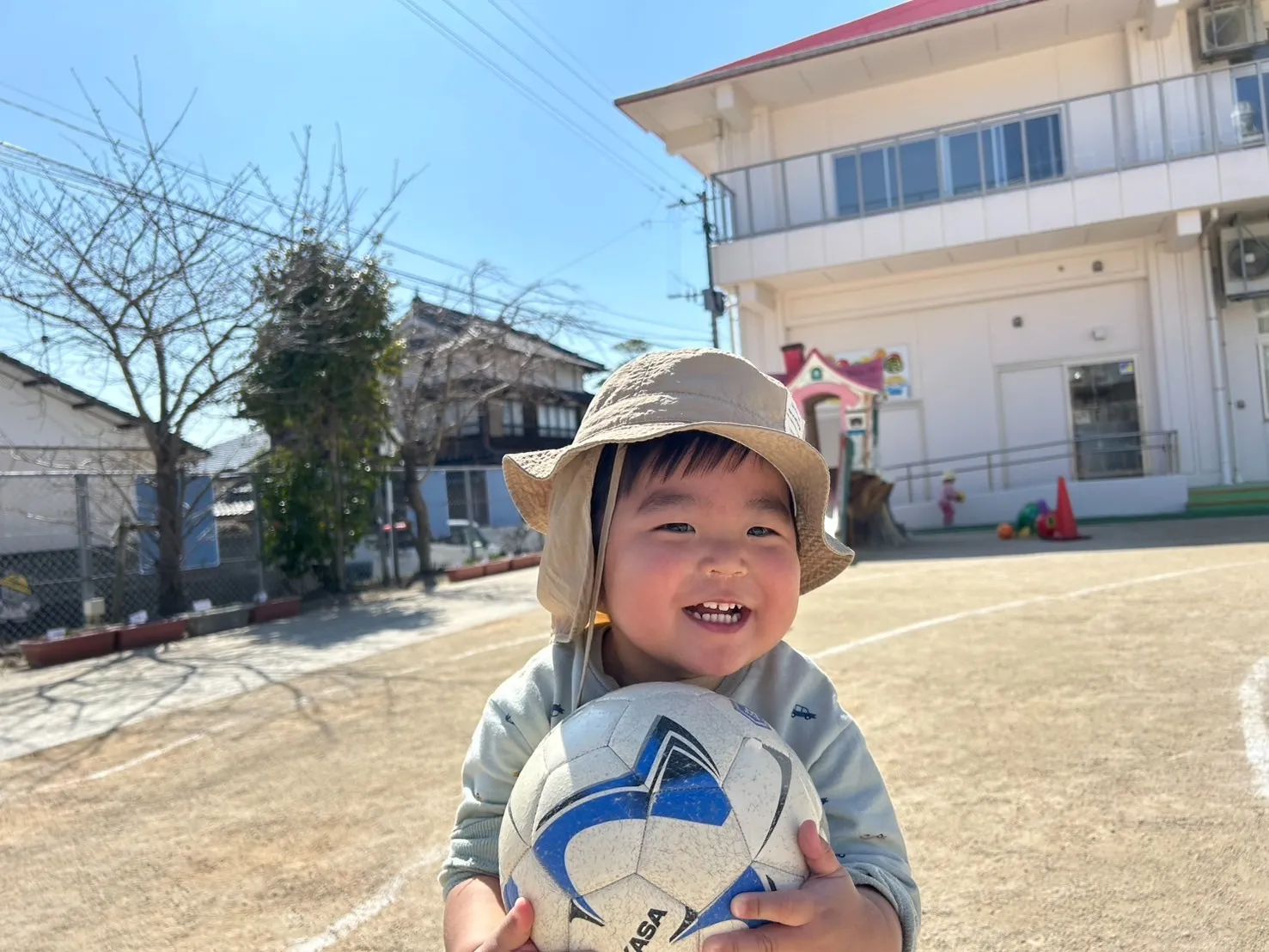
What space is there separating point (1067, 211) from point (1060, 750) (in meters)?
13.6

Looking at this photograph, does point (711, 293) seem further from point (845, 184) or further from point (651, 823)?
point (651, 823)

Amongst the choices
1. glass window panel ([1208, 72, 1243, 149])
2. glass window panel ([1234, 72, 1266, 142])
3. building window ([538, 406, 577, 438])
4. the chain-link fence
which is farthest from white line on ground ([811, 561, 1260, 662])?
building window ([538, 406, 577, 438])

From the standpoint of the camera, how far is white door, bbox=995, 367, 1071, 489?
16.8 metres

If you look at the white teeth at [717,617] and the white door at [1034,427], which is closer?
the white teeth at [717,617]

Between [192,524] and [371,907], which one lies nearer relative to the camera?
[371,907]

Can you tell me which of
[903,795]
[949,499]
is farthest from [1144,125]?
[903,795]

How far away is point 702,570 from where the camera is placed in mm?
1430

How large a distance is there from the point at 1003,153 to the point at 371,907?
53.7ft

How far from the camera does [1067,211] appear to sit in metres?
14.8

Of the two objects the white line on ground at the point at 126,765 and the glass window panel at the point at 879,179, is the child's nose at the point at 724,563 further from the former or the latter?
the glass window panel at the point at 879,179

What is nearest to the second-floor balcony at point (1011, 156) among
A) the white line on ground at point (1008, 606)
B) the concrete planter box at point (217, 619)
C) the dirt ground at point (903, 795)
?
the white line on ground at point (1008, 606)

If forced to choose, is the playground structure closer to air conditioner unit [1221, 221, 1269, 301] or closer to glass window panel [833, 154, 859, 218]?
glass window panel [833, 154, 859, 218]

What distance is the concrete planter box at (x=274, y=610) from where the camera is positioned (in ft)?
34.2

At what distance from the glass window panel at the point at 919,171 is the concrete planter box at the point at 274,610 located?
12329 mm
